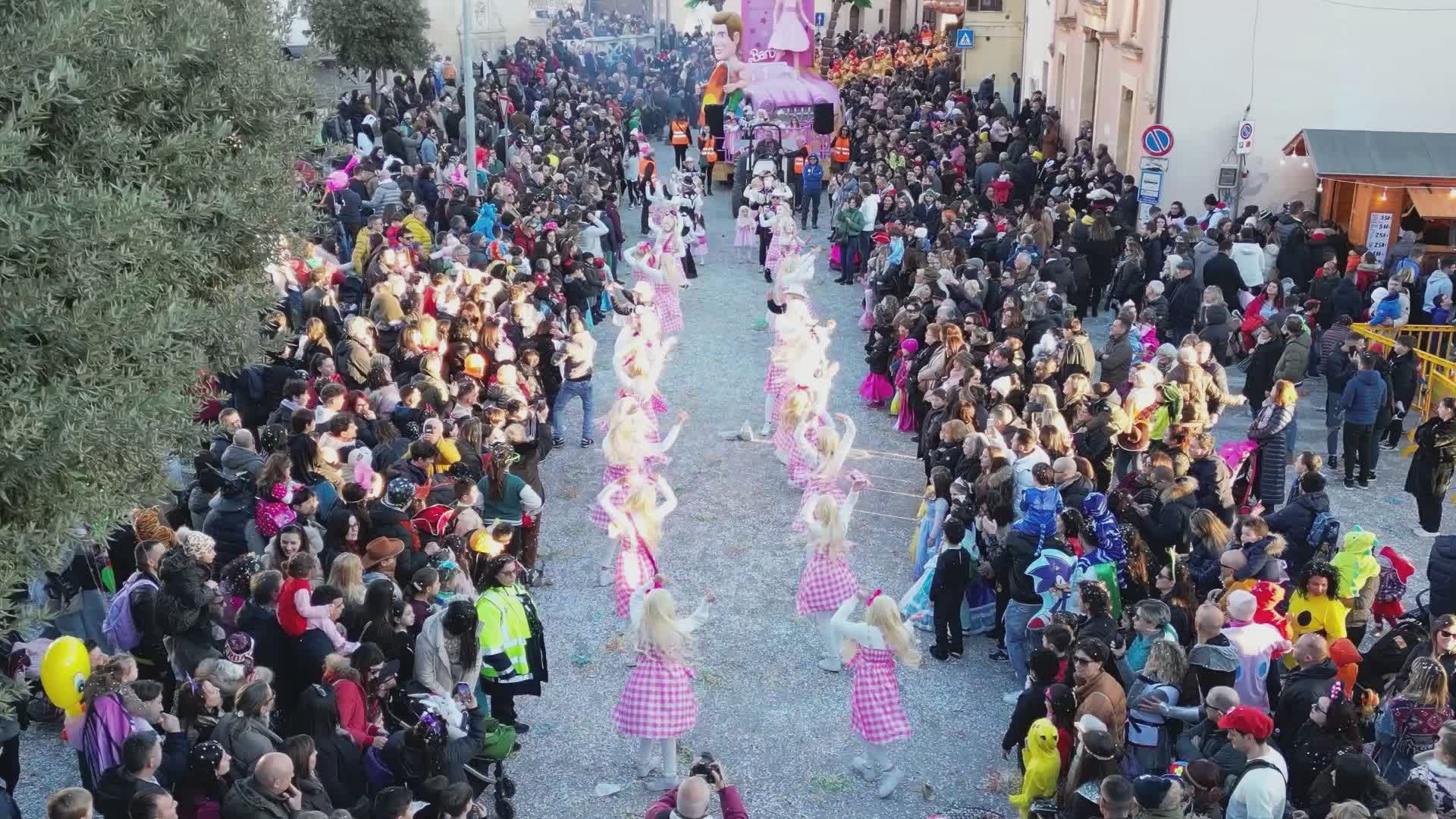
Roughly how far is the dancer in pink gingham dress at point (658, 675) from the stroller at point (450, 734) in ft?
2.41

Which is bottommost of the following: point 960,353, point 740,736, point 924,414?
point 740,736

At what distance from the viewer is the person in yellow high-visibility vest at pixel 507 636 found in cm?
750

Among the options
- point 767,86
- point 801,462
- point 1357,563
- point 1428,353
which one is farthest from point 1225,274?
point 767,86

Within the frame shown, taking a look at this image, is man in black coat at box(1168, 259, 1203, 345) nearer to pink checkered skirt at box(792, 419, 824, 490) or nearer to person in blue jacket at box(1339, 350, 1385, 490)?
person in blue jacket at box(1339, 350, 1385, 490)

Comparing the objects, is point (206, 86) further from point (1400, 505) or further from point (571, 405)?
point (1400, 505)

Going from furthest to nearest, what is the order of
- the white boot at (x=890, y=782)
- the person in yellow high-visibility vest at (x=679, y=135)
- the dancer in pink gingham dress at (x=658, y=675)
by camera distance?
the person in yellow high-visibility vest at (x=679, y=135) < the white boot at (x=890, y=782) < the dancer in pink gingham dress at (x=658, y=675)

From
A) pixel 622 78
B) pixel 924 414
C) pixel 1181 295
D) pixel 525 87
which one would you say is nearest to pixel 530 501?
pixel 924 414

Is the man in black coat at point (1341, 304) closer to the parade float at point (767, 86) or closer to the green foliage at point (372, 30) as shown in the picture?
the parade float at point (767, 86)

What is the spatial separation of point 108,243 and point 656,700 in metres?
3.68

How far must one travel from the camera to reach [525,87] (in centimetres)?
3375

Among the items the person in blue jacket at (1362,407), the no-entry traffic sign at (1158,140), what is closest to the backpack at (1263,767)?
the person in blue jacket at (1362,407)

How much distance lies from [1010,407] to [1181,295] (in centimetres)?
576

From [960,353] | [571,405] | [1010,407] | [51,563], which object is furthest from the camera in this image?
[571,405]

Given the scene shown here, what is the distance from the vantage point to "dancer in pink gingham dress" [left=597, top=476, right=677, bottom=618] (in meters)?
9.20
